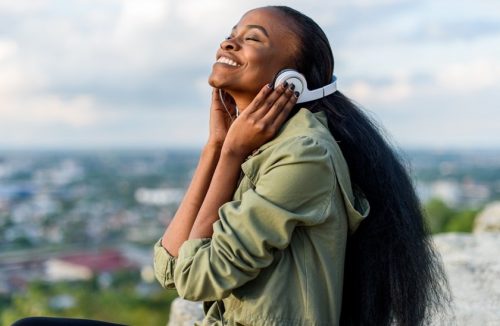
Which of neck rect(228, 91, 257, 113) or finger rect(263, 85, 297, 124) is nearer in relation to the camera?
finger rect(263, 85, 297, 124)

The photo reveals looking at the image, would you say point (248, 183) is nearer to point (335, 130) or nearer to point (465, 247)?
point (335, 130)

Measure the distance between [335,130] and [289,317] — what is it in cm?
61

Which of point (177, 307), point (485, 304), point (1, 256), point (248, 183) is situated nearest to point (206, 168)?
point (248, 183)

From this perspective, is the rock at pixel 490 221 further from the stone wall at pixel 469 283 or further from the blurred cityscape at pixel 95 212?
the blurred cityscape at pixel 95 212

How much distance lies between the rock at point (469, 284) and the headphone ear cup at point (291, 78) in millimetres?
1309

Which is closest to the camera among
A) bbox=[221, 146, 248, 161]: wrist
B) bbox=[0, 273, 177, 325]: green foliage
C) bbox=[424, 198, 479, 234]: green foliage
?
bbox=[221, 146, 248, 161]: wrist

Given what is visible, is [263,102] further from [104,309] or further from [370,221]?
[104,309]

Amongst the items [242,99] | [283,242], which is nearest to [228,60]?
[242,99]

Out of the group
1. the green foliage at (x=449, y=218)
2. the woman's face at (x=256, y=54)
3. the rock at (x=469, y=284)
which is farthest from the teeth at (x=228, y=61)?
the green foliage at (x=449, y=218)

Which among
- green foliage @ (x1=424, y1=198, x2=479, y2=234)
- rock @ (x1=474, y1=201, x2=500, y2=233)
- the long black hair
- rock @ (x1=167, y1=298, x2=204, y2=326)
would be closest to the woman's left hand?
the long black hair

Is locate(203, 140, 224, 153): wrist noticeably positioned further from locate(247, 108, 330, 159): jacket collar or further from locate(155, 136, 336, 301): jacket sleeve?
locate(155, 136, 336, 301): jacket sleeve

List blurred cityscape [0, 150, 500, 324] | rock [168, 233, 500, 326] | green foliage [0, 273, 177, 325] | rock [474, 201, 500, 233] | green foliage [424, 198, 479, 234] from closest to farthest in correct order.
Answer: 1. rock [168, 233, 500, 326]
2. rock [474, 201, 500, 233]
3. green foliage [0, 273, 177, 325]
4. green foliage [424, 198, 479, 234]
5. blurred cityscape [0, 150, 500, 324]

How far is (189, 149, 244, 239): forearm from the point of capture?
222cm

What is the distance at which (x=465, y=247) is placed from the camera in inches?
209
